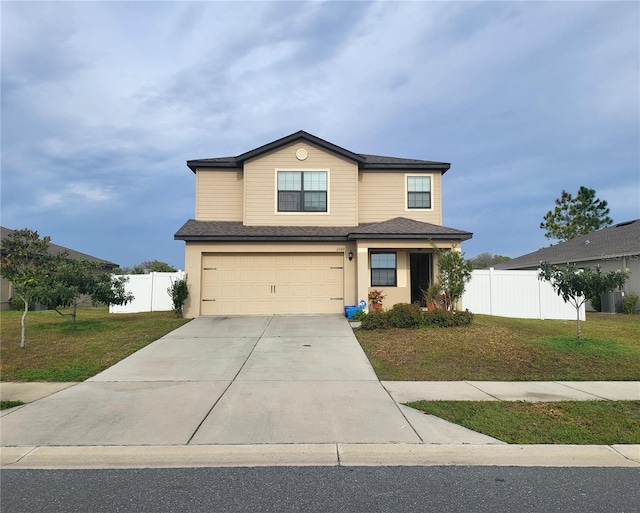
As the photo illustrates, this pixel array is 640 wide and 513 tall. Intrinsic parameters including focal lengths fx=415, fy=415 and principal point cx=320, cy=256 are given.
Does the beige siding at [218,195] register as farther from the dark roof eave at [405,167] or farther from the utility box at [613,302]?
the utility box at [613,302]

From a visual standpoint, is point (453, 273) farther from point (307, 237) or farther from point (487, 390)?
point (487, 390)

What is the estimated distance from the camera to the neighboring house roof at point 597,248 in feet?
68.8

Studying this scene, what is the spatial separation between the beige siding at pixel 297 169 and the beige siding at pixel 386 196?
91 cm

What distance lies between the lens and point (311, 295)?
626 inches

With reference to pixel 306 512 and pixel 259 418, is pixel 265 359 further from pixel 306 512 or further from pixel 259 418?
pixel 306 512

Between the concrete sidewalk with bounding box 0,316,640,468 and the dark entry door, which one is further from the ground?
the dark entry door

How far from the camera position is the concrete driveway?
509 cm

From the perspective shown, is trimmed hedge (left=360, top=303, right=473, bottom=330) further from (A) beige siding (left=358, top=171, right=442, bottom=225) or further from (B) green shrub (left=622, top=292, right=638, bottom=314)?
(B) green shrub (left=622, top=292, right=638, bottom=314)

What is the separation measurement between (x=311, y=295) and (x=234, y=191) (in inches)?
222

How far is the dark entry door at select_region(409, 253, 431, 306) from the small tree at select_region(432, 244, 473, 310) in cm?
338

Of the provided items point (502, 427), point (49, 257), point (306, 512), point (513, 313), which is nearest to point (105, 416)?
point (306, 512)

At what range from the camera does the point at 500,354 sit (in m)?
9.65

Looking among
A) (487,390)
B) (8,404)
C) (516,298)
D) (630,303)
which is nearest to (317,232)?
(516,298)

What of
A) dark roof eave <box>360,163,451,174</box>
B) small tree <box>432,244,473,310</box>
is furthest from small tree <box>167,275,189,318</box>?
small tree <box>432,244,473,310</box>
